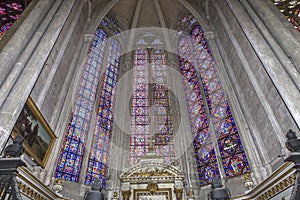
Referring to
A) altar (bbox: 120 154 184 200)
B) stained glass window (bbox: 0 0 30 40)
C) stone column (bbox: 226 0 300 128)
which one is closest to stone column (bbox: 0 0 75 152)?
stained glass window (bbox: 0 0 30 40)

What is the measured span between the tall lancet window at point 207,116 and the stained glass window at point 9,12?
9336 mm

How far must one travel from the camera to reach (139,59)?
16125mm

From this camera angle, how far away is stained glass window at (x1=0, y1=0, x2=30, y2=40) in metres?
10.4

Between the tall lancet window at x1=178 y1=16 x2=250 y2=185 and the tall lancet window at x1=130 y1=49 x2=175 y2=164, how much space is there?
1.32 meters

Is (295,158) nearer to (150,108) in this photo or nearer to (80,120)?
(80,120)

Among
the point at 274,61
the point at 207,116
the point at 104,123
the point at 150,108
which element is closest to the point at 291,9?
the point at 274,61

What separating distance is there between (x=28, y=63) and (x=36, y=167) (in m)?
3.08

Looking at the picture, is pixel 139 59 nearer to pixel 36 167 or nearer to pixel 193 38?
pixel 193 38

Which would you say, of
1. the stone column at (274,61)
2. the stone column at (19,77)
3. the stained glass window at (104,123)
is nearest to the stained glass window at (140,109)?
the stained glass window at (104,123)

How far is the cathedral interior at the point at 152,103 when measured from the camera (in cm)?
596

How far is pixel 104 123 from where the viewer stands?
11578 millimetres

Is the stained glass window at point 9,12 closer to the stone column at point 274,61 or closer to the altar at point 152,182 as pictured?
the altar at point 152,182

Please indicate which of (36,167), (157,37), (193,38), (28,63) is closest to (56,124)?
(36,167)

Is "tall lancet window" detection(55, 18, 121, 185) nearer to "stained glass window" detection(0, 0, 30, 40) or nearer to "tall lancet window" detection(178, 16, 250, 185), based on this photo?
"stained glass window" detection(0, 0, 30, 40)
